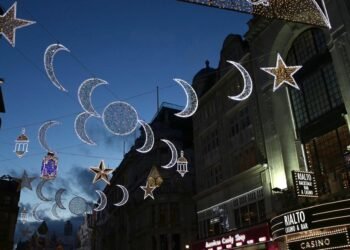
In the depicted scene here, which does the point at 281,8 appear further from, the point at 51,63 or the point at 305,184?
the point at 305,184

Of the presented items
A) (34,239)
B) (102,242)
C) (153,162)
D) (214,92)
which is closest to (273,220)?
(214,92)

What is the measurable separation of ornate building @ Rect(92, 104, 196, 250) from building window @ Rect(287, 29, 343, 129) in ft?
71.6

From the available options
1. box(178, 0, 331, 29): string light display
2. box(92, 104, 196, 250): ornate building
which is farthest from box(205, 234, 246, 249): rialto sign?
box(178, 0, 331, 29): string light display

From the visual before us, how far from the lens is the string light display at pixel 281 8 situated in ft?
35.4

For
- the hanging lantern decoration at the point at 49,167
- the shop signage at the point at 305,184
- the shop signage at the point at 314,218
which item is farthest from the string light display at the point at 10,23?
the shop signage at the point at 314,218

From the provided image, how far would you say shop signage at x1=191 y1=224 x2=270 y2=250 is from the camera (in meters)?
22.4

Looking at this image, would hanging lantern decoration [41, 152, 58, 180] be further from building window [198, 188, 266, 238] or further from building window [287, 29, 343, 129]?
building window [287, 29, 343, 129]

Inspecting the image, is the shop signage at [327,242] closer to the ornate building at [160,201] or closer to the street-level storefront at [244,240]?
the street-level storefront at [244,240]

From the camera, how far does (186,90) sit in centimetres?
1636

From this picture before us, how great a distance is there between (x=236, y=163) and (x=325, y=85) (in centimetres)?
926

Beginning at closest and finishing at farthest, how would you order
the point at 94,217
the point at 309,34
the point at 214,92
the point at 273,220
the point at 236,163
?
the point at 273,220, the point at 309,34, the point at 236,163, the point at 214,92, the point at 94,217

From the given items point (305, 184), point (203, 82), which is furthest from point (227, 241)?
point (203, 82)

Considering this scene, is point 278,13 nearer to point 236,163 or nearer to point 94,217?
point 236,163

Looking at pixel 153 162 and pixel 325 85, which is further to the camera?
pixel 153 162
